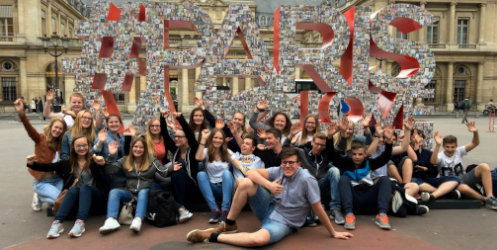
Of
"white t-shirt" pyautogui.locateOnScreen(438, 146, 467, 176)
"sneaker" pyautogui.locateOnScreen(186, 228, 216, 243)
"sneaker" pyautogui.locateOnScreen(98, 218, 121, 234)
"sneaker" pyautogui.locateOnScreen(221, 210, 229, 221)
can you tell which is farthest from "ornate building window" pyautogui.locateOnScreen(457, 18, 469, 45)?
"sneaker" pyautogui.locateOnScreen(98, 218, 121, 234)

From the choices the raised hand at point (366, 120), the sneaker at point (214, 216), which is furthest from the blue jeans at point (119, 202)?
the raised hand at point (366, 120)

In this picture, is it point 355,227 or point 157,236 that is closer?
point 157,236

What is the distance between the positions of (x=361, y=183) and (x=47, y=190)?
14.4ft

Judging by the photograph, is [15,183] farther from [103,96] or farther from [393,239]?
[393,239]

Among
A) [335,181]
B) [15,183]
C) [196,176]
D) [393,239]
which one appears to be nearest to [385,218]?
[393,239]

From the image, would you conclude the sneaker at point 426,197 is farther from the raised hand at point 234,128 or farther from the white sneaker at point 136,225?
Answer: the white sneaker at point 136,225

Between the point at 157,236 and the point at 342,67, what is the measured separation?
215 inches

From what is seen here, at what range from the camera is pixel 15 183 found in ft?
23.2

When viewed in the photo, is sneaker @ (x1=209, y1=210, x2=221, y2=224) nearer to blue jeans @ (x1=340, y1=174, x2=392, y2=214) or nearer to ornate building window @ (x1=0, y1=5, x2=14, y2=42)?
blue jeans @ (x1=340, y1=174, x2=392, y2=214)

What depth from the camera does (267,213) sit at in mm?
4332

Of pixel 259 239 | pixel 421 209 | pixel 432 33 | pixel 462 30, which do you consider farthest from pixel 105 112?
pixel 462 30

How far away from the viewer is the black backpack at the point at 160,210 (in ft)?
15.4

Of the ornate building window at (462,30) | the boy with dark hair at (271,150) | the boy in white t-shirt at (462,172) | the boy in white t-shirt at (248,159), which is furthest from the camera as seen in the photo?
the ornate building window at (462,30)

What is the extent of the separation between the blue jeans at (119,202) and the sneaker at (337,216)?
2485 millimetres
